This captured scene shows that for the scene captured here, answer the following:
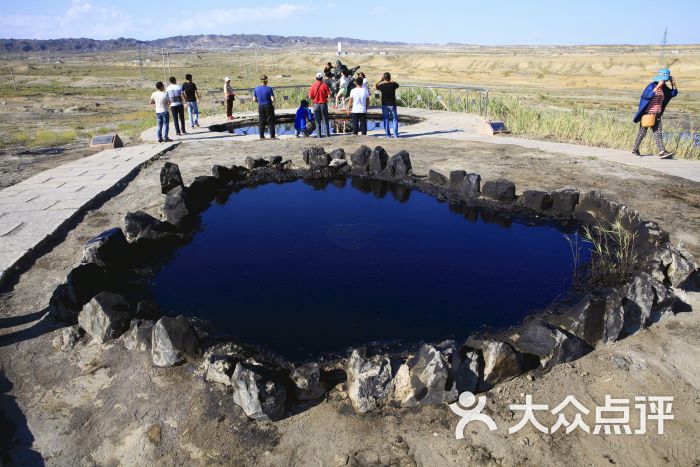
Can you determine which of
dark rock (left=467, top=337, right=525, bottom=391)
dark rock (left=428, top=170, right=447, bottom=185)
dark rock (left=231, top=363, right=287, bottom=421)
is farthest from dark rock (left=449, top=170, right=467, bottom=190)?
dark rock (left=231, top=363, right=287, bottom=421)

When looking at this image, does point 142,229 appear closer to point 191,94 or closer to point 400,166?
point 400,166

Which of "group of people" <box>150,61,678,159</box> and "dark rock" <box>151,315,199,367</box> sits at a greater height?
"group of people" <box>150,61,678,159</box>

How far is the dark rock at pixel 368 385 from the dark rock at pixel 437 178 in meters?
5.93

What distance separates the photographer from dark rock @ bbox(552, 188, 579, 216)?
7.37 metres

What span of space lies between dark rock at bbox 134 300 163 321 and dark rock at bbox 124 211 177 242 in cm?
200

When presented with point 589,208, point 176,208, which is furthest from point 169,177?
point 589,208

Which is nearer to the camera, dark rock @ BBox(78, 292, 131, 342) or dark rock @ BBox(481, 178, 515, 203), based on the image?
dark rock @ BBox(78, 292, 131, 342)

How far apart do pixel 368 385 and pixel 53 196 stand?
24.0 feet

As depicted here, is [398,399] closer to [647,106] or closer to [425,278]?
[425,278]

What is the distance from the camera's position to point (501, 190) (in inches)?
313

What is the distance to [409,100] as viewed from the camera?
21312mm

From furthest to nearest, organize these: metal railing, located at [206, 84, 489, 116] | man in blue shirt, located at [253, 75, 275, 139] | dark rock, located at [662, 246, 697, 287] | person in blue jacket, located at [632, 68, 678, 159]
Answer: metal railing, located at [206, 84, 489, 116] → man in blue shirt, located at [253, 75, 275, 139] → person in blue jacket, located at [632, 68, 678, 159] → dark rock, located at [662, 246, 697, 287]

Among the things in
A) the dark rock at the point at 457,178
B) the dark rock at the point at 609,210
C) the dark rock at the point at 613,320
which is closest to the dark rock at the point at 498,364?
the dark rock at the point at 613,320

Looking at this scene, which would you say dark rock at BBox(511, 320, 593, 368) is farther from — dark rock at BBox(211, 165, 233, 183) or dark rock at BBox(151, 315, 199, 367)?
dark rock at BBox(211, 165, 233, 183)
